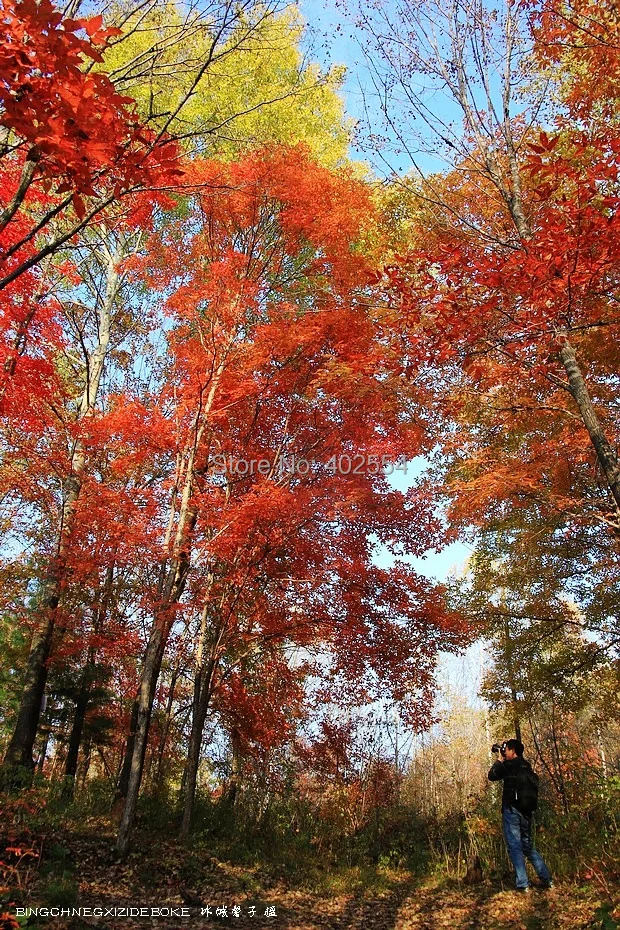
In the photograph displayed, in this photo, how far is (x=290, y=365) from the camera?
1030 centimetres

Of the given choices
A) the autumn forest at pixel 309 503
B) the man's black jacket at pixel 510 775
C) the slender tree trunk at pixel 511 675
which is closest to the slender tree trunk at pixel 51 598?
the autumn forest at pixel 309 503

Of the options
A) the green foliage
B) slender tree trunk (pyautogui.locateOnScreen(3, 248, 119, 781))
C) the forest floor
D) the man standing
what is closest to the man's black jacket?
the man standing

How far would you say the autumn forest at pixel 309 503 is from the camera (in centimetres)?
529

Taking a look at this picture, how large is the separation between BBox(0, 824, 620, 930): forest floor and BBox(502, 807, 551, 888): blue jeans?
14 centimetres

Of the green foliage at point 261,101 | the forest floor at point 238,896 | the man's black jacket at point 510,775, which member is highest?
the green foliage at point 261,101

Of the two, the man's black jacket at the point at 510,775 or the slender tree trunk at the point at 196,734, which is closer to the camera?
the man's black jacket at the point at 510,775

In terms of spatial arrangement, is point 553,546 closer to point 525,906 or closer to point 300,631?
point 300,631

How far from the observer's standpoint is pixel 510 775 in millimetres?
5621

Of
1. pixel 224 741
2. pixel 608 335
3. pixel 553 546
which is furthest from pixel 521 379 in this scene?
pixel 224 741

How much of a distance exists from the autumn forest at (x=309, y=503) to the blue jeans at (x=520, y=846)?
0.25 m

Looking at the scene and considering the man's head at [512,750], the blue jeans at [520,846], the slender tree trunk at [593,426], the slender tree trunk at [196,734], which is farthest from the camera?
the slender tree trunk at [196,734]

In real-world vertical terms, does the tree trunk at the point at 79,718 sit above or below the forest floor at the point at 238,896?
above

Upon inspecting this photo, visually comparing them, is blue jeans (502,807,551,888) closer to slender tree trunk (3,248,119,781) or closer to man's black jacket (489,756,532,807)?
man's black jacket (489,756,532,807)

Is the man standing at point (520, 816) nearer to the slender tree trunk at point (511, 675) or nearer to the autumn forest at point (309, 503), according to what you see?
the autumn forest at point (309, 503)
